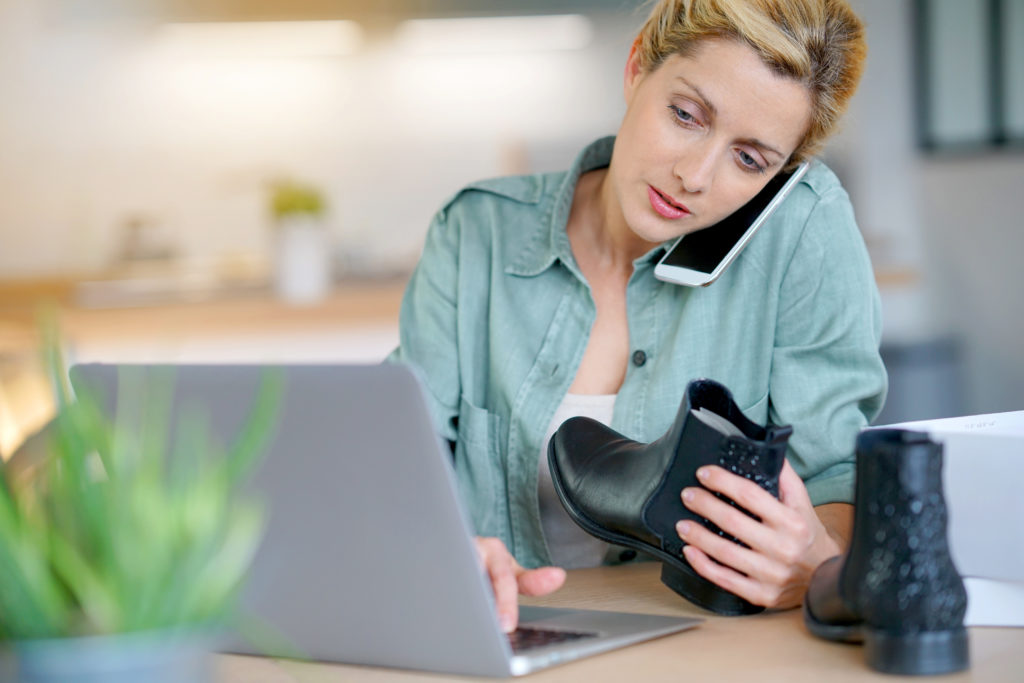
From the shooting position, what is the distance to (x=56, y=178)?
4512 mm

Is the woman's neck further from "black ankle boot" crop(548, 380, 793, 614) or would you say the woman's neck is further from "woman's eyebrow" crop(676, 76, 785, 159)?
"black ankle boot" crop(548, 380, 793, 614)

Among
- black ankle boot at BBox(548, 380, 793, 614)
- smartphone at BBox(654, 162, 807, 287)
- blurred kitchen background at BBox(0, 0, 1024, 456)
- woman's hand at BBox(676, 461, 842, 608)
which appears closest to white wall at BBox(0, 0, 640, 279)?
blurred kitchen background at BBox(0, 0, 1024, 456)

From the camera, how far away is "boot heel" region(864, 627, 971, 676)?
2.52 ft

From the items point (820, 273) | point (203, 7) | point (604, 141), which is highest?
point (203, 7)

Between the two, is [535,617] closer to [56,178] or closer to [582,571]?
[582,571]

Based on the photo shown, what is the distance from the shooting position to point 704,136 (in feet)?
4.10

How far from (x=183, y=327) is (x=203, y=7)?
1825 mm

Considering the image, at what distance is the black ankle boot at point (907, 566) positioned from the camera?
30.0 inches

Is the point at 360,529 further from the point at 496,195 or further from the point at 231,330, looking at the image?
the point at 231,330

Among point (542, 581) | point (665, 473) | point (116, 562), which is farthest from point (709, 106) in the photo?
point (116, 562)

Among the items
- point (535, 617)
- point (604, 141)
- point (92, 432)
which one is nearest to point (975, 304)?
point (604, 141)

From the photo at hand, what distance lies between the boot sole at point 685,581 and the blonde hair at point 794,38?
0.54m

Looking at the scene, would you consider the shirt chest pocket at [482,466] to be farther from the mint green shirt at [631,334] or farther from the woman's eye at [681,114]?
the woman's eye at [681,114]

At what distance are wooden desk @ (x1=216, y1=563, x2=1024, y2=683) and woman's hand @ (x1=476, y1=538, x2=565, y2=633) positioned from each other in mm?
81
